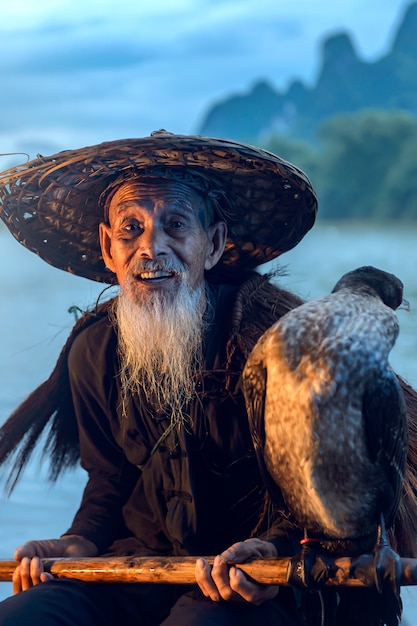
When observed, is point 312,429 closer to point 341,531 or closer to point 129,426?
point 341,531

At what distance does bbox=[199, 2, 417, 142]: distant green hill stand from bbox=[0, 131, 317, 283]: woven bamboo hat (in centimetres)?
1306

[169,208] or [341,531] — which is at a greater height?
[169,208]

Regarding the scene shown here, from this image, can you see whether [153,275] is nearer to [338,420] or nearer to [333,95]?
[338,420]

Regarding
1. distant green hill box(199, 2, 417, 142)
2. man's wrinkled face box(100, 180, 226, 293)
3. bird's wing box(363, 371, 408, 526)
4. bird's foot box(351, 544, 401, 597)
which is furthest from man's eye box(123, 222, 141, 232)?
distant green hill box(199, 2, 417, 142)

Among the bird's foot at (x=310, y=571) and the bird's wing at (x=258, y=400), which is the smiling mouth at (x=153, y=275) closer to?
the bird's wing at (x=258, y=400)

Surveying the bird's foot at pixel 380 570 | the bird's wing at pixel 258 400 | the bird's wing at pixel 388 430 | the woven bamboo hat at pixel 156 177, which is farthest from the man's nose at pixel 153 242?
the bird's foot at pixel 380 570

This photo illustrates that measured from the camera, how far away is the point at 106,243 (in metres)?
1.82

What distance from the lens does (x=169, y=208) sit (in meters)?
1.72

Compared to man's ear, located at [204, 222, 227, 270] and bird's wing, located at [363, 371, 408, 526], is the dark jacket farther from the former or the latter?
bird's wing, located at [363, 371, 408, 526]

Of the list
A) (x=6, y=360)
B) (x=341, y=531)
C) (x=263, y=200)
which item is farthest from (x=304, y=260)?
(x=341, y=531)

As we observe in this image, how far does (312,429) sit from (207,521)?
417mm

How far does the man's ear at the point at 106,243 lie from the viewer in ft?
5.94

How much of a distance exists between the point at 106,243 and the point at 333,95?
16.5 m

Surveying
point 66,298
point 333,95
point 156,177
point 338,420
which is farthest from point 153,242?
point 333,95
